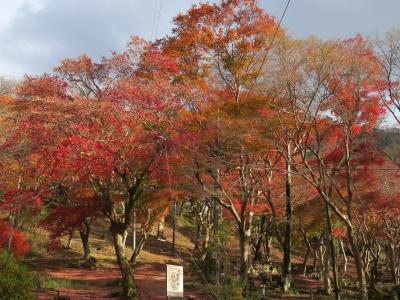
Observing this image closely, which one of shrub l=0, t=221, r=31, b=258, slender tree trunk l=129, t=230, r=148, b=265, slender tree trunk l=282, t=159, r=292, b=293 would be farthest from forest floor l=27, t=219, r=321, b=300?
shrub l=0, t=221, r=31, b=258

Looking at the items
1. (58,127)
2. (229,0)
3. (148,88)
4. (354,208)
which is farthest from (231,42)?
(354,208)

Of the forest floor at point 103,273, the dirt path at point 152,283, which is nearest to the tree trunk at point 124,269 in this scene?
the forest floor at point 103,273

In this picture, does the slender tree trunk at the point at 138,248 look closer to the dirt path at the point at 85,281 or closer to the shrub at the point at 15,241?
the dirt path at the point at 85,281

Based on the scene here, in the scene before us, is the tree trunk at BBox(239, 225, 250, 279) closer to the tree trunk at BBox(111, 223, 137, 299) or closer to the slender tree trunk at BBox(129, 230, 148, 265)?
the tree trunk at BBox(111, 223, 137, 299)

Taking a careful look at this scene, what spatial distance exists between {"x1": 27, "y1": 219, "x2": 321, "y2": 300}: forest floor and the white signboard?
245 inches

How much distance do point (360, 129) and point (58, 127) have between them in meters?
11.8

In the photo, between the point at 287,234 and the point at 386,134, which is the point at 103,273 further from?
the point at 386,134

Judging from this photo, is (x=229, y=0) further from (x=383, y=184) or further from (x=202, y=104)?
(x=383, y=184)

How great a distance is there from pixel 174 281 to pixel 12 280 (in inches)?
157

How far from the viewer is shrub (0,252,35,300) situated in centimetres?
764

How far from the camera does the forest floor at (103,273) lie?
17.8 m

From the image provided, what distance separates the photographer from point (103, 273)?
2492 cm

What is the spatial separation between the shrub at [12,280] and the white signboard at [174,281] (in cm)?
336

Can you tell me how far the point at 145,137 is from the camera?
15773 millimetres
